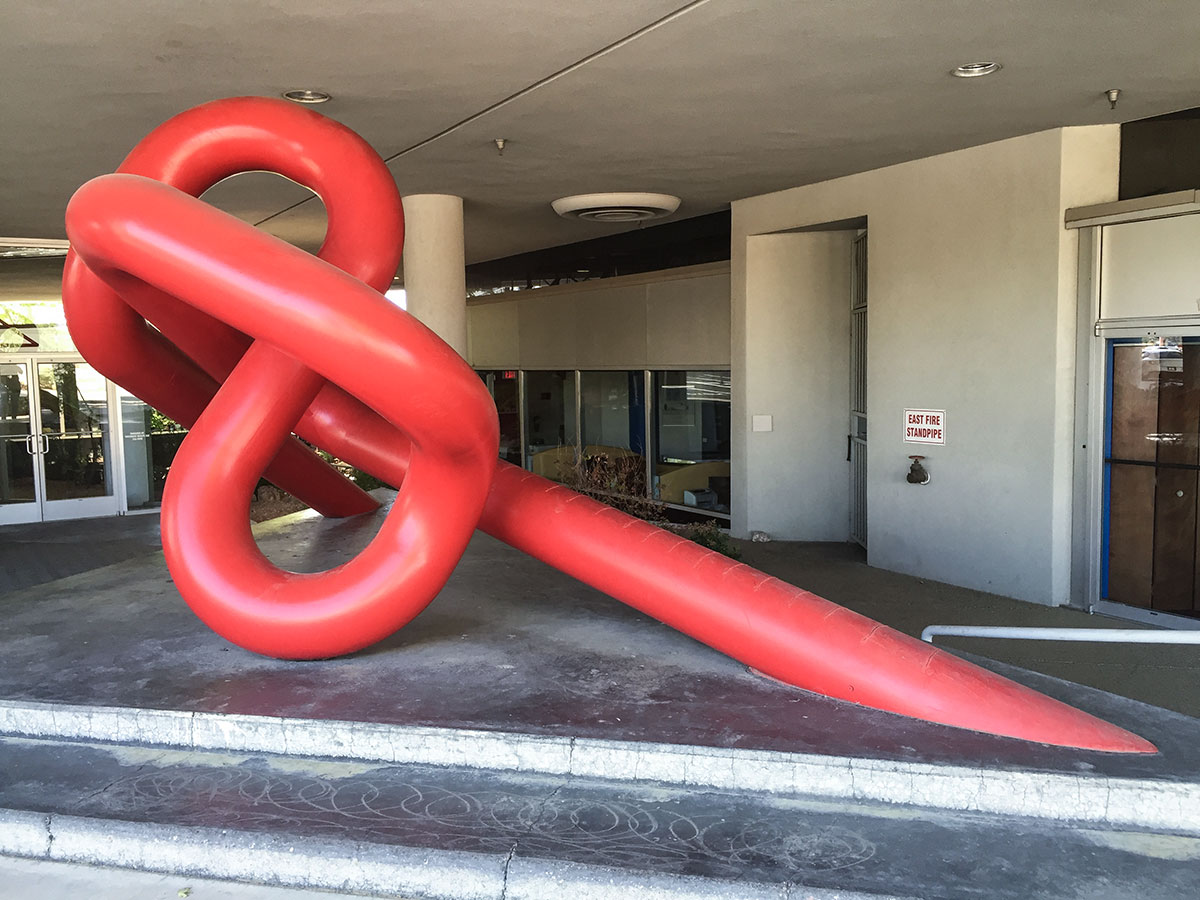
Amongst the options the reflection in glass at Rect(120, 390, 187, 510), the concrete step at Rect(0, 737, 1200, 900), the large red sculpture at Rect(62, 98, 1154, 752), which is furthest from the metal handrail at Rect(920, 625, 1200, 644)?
the reflection in glass at Rect(120, 390, 187, 510)

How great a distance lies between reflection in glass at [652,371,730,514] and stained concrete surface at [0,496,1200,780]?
21.2 feet

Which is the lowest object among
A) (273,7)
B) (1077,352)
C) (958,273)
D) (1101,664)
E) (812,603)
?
(1101,664)

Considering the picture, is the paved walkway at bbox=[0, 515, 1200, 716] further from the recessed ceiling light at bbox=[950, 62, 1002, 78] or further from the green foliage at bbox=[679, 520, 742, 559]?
the recessed ceiling light at bbox=[950, 62, 1002, 78]

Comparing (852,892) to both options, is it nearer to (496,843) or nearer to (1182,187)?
(496,843)

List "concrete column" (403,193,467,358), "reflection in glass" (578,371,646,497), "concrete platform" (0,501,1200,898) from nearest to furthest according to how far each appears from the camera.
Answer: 1. "concrete platform" (0,501,1200,898)
2. "concrete column" (403,193,467,358)
3. "reflection in glass" (578,371,646,497)

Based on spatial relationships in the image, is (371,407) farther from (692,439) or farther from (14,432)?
(14,432)

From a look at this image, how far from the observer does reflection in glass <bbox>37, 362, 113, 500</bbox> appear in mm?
14281

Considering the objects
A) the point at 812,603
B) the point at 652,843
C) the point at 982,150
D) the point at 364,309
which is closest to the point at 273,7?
the point at 364,309

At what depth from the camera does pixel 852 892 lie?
3.14m

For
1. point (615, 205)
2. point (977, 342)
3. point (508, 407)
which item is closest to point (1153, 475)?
point (977, 342)

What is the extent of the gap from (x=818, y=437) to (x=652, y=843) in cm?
858

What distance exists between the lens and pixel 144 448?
15047 mm

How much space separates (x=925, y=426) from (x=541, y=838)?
6.95 meters

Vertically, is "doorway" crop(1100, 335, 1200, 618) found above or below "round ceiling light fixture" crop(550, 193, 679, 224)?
below
